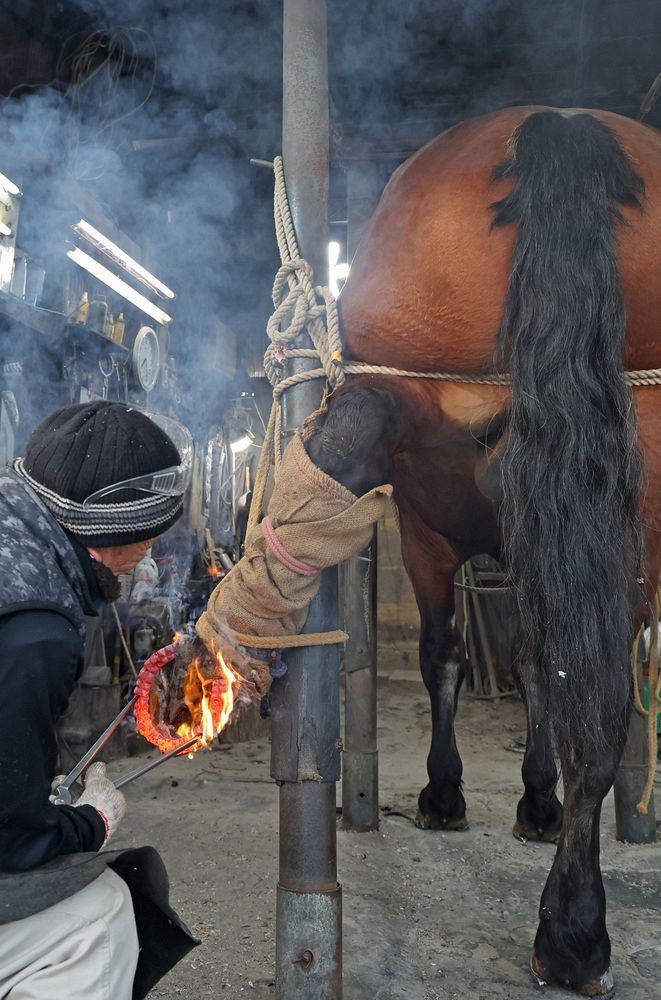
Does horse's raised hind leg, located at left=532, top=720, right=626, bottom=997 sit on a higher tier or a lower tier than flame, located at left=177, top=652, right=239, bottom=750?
lower

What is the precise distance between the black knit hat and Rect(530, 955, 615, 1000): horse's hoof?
1809 mm

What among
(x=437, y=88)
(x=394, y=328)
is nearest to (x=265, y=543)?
(x=394, y=328)

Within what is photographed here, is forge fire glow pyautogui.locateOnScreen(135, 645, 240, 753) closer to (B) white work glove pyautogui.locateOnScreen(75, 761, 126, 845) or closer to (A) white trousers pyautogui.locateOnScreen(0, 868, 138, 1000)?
(B) white work glove pyautogui.locateOnScreen(75, 761, 126, 845)

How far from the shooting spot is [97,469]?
1.62 meters

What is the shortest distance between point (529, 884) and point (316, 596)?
5.86 feet

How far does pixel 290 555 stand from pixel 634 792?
2.43 meters

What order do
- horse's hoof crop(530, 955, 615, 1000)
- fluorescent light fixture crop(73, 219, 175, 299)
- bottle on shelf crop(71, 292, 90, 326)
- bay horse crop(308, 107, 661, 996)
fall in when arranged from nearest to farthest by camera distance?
bay horse crop(308, 107, 661, 996), horse's hoof crop(530, 955, 615, 1000), fluorescent light fixture crop(73, 219, 175, 299), bottle on shelf crop(71, 292, 90, 326)

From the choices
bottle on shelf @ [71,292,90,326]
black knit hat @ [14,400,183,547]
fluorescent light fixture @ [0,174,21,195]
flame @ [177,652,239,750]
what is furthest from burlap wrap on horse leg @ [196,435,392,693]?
bottle on shelf @ [71,292,90,326]

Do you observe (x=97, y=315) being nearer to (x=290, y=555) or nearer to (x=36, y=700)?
(x=290, y=555)

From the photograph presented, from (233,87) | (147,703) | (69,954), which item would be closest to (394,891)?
(147,703)

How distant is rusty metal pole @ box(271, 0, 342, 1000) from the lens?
199 cm

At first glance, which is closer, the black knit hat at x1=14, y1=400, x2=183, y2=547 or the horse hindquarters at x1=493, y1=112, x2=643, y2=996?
the black knit hat at x1=14, y1=400, x2=183, y2=547

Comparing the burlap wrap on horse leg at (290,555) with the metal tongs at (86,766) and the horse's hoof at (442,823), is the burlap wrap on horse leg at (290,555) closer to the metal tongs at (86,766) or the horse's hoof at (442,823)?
the metal tongs at (86,766)

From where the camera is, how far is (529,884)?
304 centimetres
